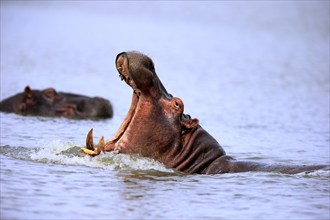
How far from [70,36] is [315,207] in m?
27.4

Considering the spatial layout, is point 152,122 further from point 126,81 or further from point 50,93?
point 50,93

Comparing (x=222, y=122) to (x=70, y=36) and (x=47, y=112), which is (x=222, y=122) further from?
(x=70, y=36)

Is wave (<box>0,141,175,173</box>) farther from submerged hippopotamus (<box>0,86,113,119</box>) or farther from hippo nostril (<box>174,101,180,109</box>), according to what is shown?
submerged hippopotamus (<box>0,86,113,119</box>)

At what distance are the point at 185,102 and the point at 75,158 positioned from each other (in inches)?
349

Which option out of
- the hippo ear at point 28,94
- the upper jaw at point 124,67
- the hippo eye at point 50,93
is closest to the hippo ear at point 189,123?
the upper jaw at point 124,67

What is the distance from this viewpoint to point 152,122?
396 inches

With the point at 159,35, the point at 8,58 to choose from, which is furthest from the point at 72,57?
the point at 159,35

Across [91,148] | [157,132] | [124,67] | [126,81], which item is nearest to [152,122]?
[157,132]

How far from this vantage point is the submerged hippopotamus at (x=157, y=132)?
995 cm

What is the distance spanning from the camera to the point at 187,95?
20.8m

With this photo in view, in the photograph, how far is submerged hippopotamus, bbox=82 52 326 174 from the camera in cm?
995

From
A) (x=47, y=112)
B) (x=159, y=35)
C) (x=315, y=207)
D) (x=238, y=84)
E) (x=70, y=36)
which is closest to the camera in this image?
(x=315, y=207)

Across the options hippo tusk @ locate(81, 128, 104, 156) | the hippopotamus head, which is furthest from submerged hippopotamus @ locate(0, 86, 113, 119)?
the hippopotamus head

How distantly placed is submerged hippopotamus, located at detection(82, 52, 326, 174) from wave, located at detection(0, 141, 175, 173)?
69 mm
